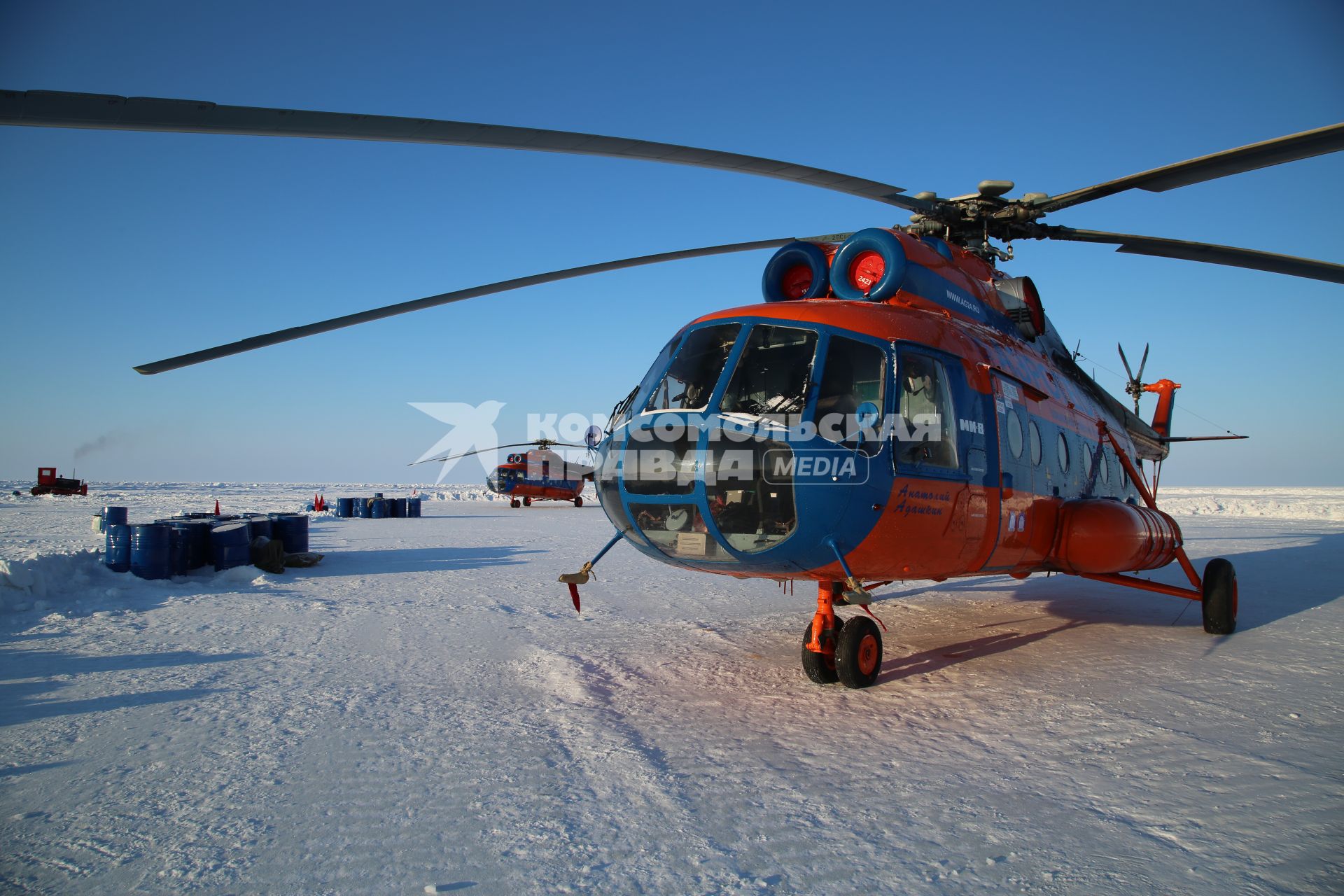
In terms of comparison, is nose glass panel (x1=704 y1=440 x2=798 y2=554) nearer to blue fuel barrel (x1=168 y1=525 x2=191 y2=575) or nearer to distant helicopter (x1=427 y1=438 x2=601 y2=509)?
blue fuel barrel (x1=168 y1=525 x2=191 y2=575)

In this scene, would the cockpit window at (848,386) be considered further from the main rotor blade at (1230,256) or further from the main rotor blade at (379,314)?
the main rotor blade at (1230,256)

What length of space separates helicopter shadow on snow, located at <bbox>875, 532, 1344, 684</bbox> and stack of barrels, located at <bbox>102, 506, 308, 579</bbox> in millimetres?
8965

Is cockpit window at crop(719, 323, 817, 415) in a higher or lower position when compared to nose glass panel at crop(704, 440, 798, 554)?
higher

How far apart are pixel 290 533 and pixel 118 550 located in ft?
8.85

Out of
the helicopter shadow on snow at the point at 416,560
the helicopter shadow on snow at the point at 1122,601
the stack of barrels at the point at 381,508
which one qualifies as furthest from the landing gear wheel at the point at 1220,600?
the stack of barrels at the point at 381,508

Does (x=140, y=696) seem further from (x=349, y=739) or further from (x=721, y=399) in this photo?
(x=721, y=399)

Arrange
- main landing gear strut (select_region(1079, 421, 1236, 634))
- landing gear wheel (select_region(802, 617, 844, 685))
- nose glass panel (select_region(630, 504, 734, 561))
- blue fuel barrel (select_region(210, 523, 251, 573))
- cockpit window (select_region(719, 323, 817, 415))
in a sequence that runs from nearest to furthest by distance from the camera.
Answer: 1. nose glass panel (select_region(630, 504, 734, 561))
2. cockpit window (select_region(719, 323, 817, 415))
3. landing gear wheel (select_region(802, 617, 844, 685))
4. main landing gear strut (select_region(1079, 421, 1236, 634))
5. blue fuel barrel (select_region(210, 523, 251, 573))

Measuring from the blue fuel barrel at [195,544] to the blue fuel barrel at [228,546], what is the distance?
119 mm

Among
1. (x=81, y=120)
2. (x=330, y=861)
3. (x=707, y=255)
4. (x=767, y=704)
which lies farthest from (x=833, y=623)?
(x=81, y=120)

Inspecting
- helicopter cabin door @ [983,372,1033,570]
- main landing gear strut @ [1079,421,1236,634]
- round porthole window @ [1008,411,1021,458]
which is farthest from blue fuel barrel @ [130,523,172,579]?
main landing gear strut @ [1079,421,1236,634]

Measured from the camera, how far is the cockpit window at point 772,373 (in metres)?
4.71

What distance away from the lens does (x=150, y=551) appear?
370 inches

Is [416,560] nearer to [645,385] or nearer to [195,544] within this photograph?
[195,544]

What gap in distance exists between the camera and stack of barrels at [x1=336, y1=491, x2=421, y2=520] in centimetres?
2688
